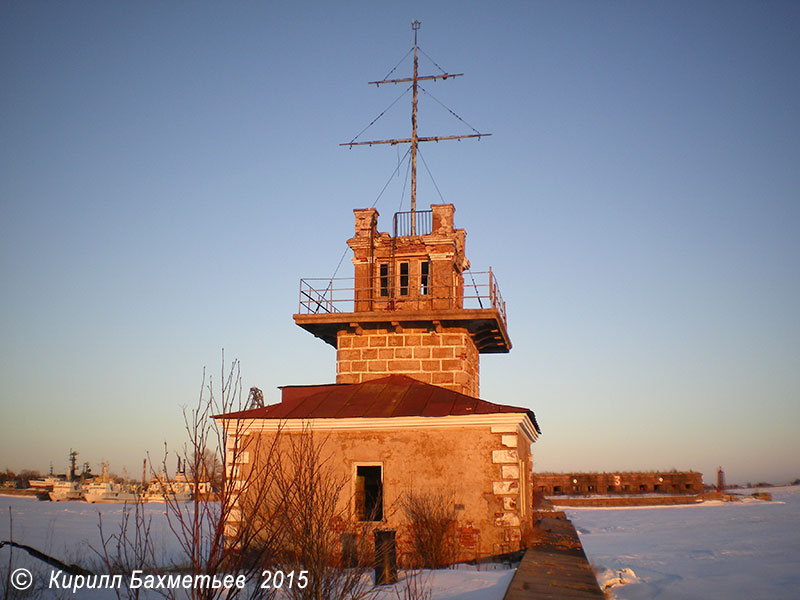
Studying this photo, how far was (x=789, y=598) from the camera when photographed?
11906 mm

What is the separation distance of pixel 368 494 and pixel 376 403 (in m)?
3.56

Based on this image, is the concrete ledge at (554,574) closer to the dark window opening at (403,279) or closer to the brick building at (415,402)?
the brick building at (415,402)

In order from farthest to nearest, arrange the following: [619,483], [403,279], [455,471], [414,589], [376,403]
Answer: [619,483], [403,279], [376,403], [455,471], [414,589]

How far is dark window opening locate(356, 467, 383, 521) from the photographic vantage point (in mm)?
14961

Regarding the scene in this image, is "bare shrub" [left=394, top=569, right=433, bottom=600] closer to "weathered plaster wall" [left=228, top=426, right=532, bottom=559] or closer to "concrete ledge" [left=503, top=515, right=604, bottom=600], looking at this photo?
"concrete ledge" [left=503, top=515, right=604, bottom=600]

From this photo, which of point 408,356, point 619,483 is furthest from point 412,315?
point 619,483

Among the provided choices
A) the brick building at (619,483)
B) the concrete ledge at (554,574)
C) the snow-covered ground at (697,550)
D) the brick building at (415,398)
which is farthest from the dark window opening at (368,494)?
the brick building at (619,483)

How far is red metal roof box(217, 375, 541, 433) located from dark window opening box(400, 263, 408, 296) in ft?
8.99

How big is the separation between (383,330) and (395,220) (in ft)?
12.6

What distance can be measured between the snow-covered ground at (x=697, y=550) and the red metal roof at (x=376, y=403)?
431 cm

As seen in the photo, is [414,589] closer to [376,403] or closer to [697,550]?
[376,403]

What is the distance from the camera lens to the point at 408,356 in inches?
714

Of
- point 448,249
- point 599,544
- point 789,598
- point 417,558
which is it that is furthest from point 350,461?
point 599,544

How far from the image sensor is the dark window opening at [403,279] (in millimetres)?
19344
